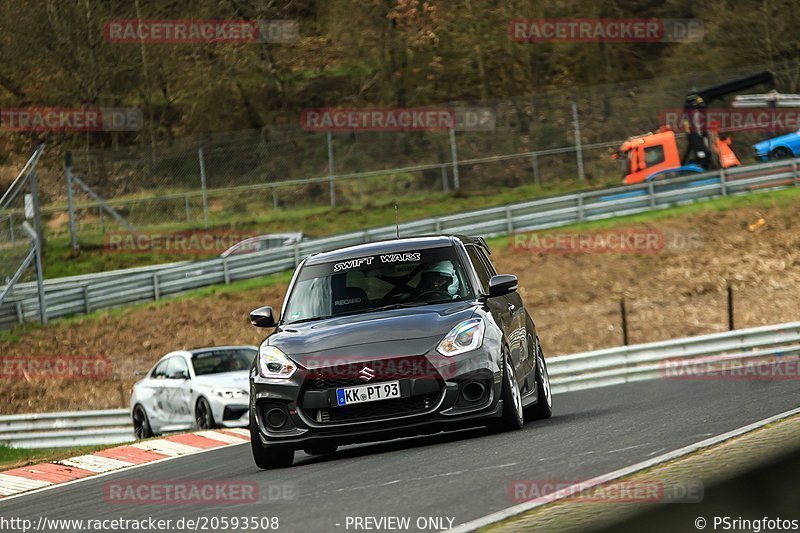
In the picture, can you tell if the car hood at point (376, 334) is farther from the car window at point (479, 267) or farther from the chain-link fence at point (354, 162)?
the chain-link fence at point (354, 162)

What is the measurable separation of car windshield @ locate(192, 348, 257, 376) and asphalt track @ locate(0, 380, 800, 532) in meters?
6.20

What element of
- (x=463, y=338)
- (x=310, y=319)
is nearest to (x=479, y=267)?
(x=310, y=319)

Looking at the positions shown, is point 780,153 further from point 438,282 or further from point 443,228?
point 438,282

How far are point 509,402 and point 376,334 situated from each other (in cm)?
110

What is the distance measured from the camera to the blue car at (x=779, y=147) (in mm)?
37094

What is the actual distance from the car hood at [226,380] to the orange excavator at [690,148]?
21.0m

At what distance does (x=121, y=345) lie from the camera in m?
32.3

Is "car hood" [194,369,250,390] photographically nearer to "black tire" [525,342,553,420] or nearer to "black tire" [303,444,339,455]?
"black tire" [525,342,553,420]

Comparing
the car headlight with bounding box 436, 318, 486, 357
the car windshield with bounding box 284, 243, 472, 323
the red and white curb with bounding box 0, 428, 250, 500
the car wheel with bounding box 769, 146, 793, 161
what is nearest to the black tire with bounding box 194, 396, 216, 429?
the red and white curb with bounding box 0, 428, 250, 500

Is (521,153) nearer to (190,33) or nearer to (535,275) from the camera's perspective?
(535,275)

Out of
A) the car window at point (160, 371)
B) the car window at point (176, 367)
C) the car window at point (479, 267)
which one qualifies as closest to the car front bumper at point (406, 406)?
the car window at point (479, 267)

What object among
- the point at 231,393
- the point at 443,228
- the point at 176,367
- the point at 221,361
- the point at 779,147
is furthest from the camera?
the point at 779,147

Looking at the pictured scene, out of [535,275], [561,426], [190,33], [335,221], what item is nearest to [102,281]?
[335,221]

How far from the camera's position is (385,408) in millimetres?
9031
